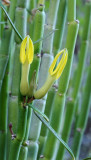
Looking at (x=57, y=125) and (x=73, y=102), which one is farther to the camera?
(x=73, y=102)

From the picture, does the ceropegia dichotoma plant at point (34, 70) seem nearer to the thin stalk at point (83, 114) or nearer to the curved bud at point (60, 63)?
the curved bud at point (60, 63)

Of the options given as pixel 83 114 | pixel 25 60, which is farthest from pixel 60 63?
pixel 83 114

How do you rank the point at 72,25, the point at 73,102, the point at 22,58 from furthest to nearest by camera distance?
the point at 73,102
the point at 72,25
the point at 22,58

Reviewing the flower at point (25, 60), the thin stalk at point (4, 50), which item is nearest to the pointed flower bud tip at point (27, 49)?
the flower at point (25, 60)

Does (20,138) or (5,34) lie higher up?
(5,34)

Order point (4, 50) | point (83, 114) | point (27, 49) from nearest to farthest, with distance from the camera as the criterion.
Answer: point (27, 49), point (4, 50), point (83, 114)

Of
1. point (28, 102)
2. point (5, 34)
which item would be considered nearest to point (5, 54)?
point (5, 34)

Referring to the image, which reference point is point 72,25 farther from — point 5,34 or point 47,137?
point 47,137

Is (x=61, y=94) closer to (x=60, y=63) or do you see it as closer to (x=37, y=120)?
(x=37, y=120)
